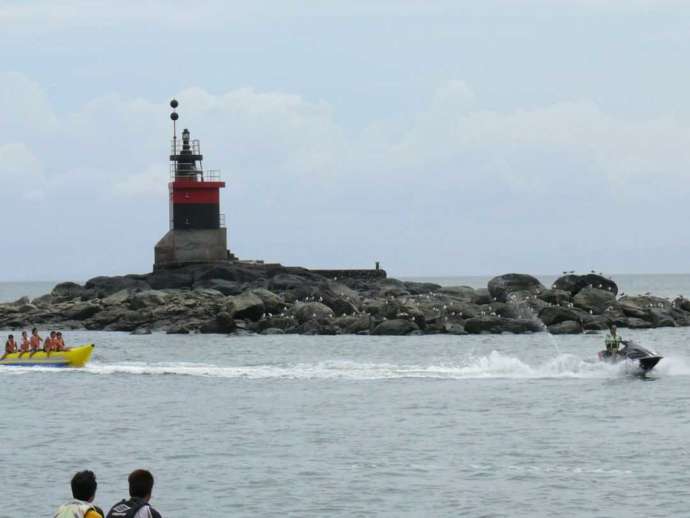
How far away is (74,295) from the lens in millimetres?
84562

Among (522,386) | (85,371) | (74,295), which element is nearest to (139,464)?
(522,386)

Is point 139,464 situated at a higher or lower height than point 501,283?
lower

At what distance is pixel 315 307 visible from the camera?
69.2 meters

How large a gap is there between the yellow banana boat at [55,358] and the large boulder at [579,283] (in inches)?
1293

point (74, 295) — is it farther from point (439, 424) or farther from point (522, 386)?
point (439, 424)

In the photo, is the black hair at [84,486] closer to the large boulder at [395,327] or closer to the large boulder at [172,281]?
the large boulder at [395,327]

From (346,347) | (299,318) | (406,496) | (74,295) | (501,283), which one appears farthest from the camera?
(74,295)

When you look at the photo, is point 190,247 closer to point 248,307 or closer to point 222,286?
point 222,286

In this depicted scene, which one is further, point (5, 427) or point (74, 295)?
point (74, 295)

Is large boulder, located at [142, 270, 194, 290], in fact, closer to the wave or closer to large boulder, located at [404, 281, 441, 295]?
large boulder, located at [404, 281, 441, 295]

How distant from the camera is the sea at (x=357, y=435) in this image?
23750 mm

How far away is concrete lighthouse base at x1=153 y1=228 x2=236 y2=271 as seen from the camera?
81.6m

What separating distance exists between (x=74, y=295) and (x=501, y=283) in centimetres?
2917

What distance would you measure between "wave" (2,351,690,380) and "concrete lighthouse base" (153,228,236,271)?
31.6 m
